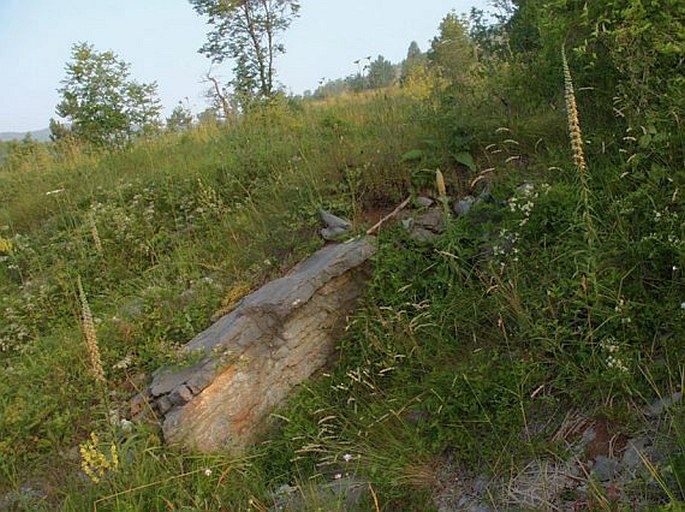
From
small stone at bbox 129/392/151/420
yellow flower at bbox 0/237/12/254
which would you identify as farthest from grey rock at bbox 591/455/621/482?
yellow flower at bbox 0/237/12/254

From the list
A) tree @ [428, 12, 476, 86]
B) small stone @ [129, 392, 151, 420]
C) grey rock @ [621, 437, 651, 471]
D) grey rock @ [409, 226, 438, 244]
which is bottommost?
grey rock @ [621, 437, 651, 471]

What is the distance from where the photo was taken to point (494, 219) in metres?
3.66

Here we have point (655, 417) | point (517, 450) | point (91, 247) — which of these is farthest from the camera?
point (91, 247)

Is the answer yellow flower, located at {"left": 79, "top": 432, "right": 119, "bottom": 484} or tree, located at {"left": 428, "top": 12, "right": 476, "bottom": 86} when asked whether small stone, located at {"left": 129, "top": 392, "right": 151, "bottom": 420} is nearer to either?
yellow flower, located at {"left": 79, "top": 432, "right": 119, "bottom": 484}

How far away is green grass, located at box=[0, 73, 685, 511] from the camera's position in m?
2.63

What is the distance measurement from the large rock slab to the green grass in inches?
6.0

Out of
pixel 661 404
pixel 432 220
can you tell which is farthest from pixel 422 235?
pixel 661 404

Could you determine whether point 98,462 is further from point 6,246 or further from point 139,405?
point 6,246

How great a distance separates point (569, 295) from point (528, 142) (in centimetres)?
172

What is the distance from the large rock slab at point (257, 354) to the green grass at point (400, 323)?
0.50 ft

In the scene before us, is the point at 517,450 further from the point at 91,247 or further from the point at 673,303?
the point at 91,247

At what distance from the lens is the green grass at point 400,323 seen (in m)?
2.63

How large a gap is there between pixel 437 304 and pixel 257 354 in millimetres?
1247

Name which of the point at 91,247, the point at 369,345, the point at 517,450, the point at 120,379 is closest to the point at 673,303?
the point at 517,450
